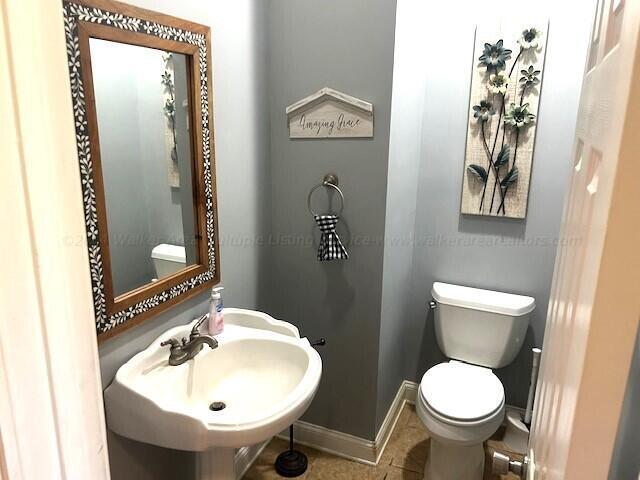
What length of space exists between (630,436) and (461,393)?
158 cm

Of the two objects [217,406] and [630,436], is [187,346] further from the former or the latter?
[630,436]

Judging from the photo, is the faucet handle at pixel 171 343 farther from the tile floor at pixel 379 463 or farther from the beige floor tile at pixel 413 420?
the beige floor tile at pixel 413 420

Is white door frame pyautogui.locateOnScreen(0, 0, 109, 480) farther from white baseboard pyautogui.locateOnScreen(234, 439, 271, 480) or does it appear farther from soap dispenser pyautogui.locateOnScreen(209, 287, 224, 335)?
white baseboard pyautogui.locateOnScreen(234, 439, 271, 480)

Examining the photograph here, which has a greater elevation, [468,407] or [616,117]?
[616,117]

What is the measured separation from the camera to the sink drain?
1482mm

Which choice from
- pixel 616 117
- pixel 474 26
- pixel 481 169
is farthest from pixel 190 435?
pixel 474 26

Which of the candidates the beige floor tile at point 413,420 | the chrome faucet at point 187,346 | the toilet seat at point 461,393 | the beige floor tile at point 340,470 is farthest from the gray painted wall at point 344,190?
the chrome faucet at point 187,346

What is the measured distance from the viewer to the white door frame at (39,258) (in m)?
0.47

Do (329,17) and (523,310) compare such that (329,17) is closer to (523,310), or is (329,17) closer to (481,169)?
(481,169)

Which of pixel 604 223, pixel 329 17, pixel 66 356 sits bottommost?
pixel 66 356

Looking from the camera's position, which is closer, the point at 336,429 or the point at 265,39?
the point at 265,39

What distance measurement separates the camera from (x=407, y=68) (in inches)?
76.2

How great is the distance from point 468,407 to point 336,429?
0.69 m

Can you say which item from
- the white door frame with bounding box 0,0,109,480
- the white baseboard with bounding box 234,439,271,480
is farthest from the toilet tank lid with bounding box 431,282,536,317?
the white door frame with bounding box 0,0,109,480
